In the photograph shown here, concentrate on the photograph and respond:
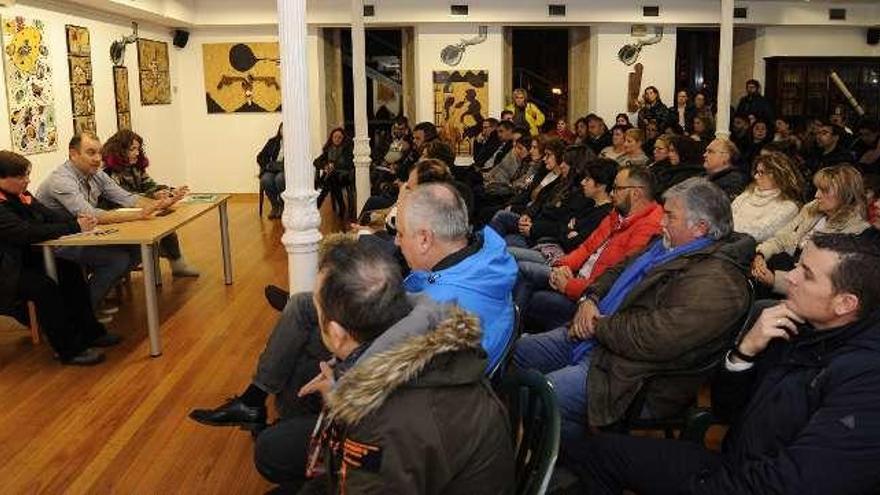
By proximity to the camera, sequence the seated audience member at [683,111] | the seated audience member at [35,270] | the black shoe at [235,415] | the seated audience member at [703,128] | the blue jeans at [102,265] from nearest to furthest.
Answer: the black shoe at [235,415] < the seated audience member at [35,270] < the blue jeans at [102,265] < the seated audience member at [703,128] < the seated audience member at [683,111]

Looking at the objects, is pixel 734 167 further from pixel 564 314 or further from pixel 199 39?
pixel 199 39

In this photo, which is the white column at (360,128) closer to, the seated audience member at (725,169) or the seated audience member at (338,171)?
the seated audience member at (338,171)

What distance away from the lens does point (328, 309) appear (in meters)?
1.82

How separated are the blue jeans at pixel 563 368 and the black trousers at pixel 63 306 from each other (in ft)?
8.93

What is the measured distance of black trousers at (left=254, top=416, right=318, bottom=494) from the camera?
2375mm

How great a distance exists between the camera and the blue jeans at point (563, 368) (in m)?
2.69

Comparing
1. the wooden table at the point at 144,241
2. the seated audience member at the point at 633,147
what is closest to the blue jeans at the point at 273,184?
the seated audience member at the point at 633,147

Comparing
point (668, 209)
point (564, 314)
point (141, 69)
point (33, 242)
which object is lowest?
point (564, 314)

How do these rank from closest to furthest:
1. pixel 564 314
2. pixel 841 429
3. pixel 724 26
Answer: pixel 841 429 → pixel 564 314 → pixel 724 26

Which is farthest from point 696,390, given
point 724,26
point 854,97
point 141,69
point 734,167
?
point 854,97

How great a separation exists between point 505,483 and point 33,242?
3.63 metres

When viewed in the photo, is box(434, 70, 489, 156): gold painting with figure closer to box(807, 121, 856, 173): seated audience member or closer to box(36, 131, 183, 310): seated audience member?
box(807, 121, 856, 173): seated audience member

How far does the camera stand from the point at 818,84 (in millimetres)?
12414

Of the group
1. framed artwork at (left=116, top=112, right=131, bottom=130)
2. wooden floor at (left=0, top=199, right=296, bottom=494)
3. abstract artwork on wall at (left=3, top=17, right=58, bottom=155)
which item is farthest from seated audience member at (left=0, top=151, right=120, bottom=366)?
framed artwork at (left=116, top=112, right=131, bottom=130)
